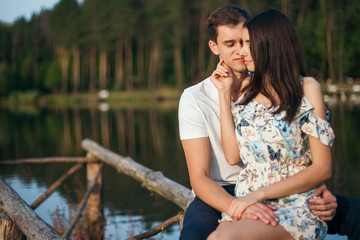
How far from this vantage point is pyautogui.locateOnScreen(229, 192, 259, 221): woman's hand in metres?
2.33

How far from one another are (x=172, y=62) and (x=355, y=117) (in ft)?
120

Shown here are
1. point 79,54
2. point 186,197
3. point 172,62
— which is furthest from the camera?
point 79,54

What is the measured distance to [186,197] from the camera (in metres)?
3.97

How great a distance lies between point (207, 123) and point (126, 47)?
52.5m

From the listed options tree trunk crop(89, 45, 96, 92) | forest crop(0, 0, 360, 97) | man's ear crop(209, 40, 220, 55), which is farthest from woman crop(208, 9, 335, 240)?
tree trunk crop(89, 45, 96, 92)

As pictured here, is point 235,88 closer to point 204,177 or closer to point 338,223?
point 204,177

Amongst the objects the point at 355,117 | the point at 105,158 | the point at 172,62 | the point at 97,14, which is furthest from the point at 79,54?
the point at 105,158

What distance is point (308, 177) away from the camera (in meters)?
2.33

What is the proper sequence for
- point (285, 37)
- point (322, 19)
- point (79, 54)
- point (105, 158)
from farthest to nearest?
point (79, 54)
point (322, 19)
point (105, 158)
point (285, 37)

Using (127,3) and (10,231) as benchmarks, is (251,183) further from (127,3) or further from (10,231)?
(127,3)

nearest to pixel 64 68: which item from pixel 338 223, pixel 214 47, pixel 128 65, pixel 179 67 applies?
pixel 128 65

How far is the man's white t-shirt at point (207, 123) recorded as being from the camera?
2.83 metres

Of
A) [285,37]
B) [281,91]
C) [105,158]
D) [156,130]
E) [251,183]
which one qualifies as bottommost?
[156,130]

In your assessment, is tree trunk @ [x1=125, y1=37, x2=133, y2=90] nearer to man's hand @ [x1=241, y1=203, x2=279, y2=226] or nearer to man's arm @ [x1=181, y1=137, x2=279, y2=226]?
man's arm @ [x1=181, y1=137, x2=279, y2=226]
